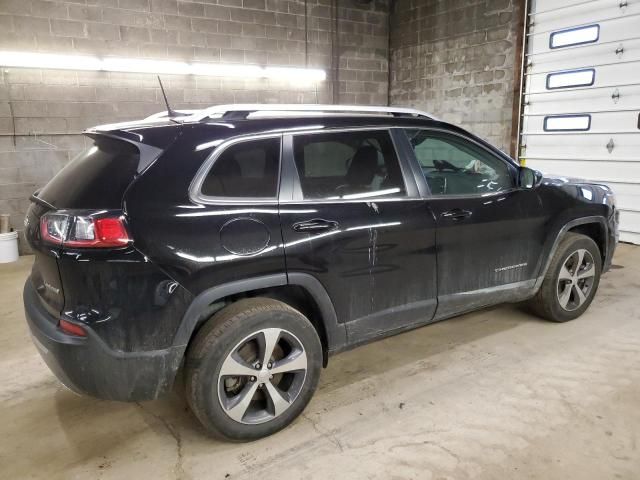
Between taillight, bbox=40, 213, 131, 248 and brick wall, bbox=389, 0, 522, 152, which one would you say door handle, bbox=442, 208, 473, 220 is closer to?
taillight, bbox=40, 213, 131, 248

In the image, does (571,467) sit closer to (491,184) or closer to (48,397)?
(491,184)

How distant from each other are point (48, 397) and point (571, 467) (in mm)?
2824

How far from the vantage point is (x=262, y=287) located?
2271 millimetres

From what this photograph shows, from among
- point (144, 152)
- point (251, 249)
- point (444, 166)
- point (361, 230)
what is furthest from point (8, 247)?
point (444, 166)

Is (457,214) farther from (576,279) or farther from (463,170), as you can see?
(576,279)

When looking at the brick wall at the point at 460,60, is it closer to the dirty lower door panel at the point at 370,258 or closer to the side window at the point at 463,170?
the side window at the point at 463,170

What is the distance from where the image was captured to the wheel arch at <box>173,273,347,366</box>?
7.00ft

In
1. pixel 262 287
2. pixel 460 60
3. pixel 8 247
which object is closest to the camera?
pixel 262 287

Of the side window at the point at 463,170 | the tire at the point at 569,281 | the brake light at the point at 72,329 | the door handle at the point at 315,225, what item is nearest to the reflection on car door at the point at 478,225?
the side window at the point at 463,170

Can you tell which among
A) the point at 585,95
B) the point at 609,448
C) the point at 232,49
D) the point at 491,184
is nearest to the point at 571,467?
the point at 609,448

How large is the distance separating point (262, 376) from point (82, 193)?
1.18 meters

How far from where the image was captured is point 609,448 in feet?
7.47

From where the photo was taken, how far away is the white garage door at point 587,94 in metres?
6.00

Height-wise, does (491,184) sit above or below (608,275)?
above
